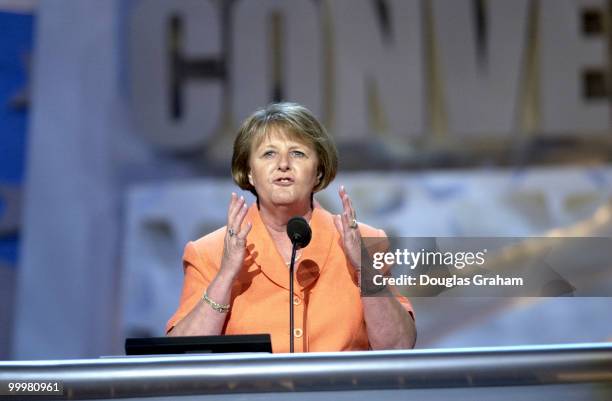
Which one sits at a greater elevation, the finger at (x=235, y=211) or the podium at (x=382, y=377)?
the finger at (x=235, y=211)

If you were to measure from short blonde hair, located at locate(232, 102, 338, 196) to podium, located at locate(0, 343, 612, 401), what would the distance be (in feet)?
2.66

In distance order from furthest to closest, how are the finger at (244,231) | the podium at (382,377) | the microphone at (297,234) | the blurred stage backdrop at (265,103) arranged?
1. the blurred stage backdrop at (265,103)
2. the finger at (244,231)
3. the microphone at (297,234)
4. the podium at (382,377)

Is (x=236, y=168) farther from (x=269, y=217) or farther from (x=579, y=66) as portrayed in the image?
(x=579, y=66)

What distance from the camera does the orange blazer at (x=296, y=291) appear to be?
1.89 m

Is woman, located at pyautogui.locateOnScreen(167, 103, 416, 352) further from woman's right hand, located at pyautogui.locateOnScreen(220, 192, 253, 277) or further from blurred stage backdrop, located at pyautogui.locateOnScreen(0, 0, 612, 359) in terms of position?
blurred stage backdrop, located at pyautogui.locateOnScreen(0, 0, 612, 359)

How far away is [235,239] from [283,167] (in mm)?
200

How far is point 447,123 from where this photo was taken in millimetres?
4531

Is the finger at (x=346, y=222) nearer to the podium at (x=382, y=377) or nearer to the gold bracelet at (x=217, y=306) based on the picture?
the gold bracelet at (x=217, y=306)

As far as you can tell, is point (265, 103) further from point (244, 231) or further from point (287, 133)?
point (244, 231)

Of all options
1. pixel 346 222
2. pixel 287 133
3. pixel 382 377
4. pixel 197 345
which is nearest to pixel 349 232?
pixel 346 222

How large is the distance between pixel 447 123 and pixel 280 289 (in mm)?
2787

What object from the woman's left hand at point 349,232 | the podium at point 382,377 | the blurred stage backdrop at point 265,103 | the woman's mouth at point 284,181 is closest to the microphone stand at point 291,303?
the woman's left hand at point 349,232

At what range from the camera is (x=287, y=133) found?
196 cm

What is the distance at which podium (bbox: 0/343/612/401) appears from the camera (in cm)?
121
